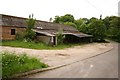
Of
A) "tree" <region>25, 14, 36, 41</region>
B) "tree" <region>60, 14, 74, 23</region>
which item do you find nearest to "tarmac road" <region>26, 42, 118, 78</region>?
"tree" <region>25, 14, 36, 41</region>

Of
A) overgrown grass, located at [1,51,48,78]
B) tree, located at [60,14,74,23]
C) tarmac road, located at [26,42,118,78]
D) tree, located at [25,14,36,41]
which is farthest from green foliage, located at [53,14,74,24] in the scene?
overgrown grass, located at [1,51,48,78]

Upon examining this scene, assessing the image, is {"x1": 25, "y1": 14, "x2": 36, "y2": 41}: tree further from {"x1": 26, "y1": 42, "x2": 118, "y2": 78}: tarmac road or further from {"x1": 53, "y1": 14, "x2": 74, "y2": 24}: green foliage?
{"x1": 53, "y1": 14, "x2": 74, "y2": 24}: green foliage

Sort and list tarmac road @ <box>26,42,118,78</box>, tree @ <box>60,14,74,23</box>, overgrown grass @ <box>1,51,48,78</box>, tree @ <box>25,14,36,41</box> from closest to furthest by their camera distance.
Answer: overgrown grass @ <box>1,51,48,78</box>
tarmac road @ <box>26,42,118,78</box>
tree @ <box>25,14,36,41</box>
tree @ <box>60,14,74,23</box>

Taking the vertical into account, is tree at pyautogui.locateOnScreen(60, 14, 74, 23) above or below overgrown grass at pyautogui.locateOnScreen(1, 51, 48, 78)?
above

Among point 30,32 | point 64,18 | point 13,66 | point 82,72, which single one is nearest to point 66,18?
point 64,18

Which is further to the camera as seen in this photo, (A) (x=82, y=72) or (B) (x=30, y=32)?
(B) (x=30, y=32)

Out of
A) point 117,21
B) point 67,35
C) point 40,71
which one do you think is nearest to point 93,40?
point 117,21

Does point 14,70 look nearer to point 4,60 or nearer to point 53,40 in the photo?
point 4,60

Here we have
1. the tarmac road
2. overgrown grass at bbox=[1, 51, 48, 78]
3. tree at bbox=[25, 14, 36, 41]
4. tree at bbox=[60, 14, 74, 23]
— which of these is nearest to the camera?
overgrown grass at bbox=[1, 51, 48, 78]

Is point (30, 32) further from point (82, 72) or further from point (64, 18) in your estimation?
point (64, 18)

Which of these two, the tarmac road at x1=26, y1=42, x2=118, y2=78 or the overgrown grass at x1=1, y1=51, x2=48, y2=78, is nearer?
the overgrown grass at x1=1, y1=51, x2=48, y2=78

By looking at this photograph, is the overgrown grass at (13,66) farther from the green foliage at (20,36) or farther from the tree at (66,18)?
the tree at (66,18)

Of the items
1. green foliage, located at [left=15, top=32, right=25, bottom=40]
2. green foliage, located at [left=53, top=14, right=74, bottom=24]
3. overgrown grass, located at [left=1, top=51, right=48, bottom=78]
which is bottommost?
overgrown grass, located at [left=1, top=51, right=48, bottom=78]

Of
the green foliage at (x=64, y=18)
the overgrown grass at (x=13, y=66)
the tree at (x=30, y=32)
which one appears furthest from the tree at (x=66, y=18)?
the overgrown grass at (x=13, y=66)
